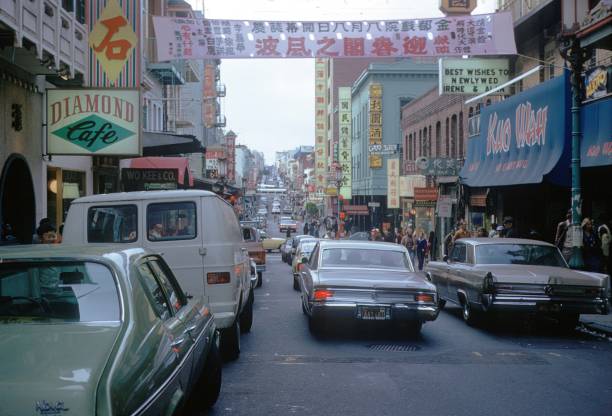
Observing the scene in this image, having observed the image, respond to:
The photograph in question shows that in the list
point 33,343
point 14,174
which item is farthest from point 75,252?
point 14,174

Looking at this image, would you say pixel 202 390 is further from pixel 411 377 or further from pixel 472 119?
pixel 472 119

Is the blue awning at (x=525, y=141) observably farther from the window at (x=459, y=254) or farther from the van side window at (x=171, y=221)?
the van side window at (x=171, y=221)

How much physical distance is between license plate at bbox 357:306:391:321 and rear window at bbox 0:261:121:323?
6.01 meters

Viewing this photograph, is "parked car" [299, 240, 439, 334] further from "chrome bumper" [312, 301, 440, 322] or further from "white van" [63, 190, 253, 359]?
"white van" [63, 190, 253, 359]

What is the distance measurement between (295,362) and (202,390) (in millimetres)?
2702

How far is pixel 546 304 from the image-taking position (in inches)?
435

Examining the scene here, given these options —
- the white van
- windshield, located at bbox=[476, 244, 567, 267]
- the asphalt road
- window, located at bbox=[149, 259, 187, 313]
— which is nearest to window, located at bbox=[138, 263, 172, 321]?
window, located at bbox=[149, 259, 187, 313]

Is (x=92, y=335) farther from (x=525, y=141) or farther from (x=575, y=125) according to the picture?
(x=525, y=141)

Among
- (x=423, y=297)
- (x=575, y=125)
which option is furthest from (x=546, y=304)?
(x=575, y=125)

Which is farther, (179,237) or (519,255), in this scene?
(519,255)

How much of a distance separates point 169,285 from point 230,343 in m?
3.24

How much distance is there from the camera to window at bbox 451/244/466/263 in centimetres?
1327

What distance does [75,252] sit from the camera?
16.4 ft

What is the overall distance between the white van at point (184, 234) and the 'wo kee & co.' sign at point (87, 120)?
6400 millimetres
